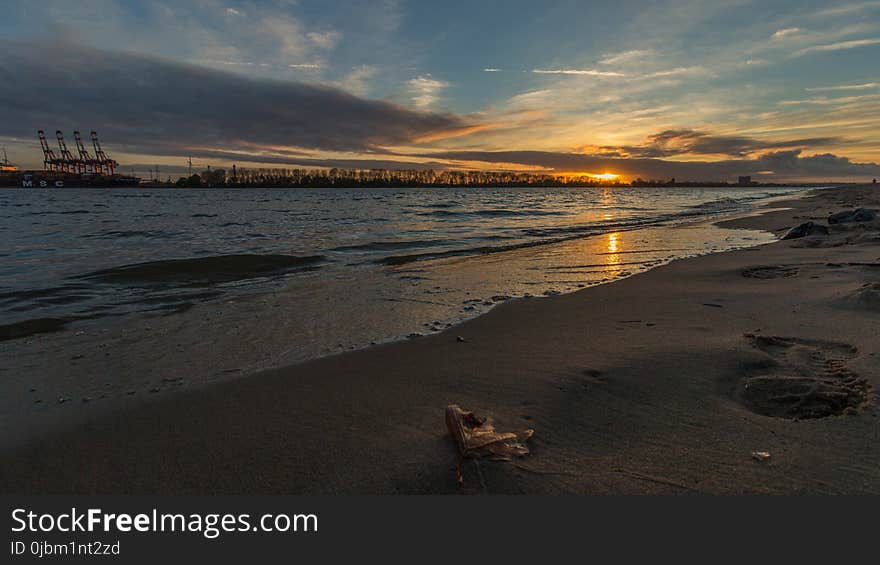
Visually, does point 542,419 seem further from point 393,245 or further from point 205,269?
point 393,245

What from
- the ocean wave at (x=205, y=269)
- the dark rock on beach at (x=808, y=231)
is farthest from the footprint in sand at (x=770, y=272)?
the ocean wave at (x=205, y=269)

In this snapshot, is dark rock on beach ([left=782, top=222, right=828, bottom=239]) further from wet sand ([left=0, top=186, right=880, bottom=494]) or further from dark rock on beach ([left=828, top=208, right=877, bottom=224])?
wet sand ([left=0, top=186, right=880, bottom=494])

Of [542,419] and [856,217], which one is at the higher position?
[856,217]

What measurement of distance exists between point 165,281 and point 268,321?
412 centimetres

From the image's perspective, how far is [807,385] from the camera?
2873 mm

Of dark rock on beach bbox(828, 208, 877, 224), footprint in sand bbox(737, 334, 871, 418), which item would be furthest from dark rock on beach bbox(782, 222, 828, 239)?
footprint in sand bbox(737, 334, 871, 418)

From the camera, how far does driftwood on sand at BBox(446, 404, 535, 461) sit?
2170 millimetres

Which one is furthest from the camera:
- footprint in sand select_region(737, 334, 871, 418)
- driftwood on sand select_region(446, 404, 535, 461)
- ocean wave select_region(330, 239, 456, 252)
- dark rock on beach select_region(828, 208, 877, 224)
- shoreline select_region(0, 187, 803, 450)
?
dark rock on beach select_region(828, 208, 877, 224)

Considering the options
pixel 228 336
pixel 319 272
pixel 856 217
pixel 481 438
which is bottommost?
pixel 228 336

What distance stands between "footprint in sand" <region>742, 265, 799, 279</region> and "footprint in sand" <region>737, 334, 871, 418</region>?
4081 millimetres

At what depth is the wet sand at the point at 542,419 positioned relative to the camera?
6.73 ft

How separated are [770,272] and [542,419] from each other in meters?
6.85

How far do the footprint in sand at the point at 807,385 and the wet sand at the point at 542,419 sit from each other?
13 mm

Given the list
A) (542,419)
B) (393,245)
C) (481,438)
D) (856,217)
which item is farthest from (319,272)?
(856,217)
